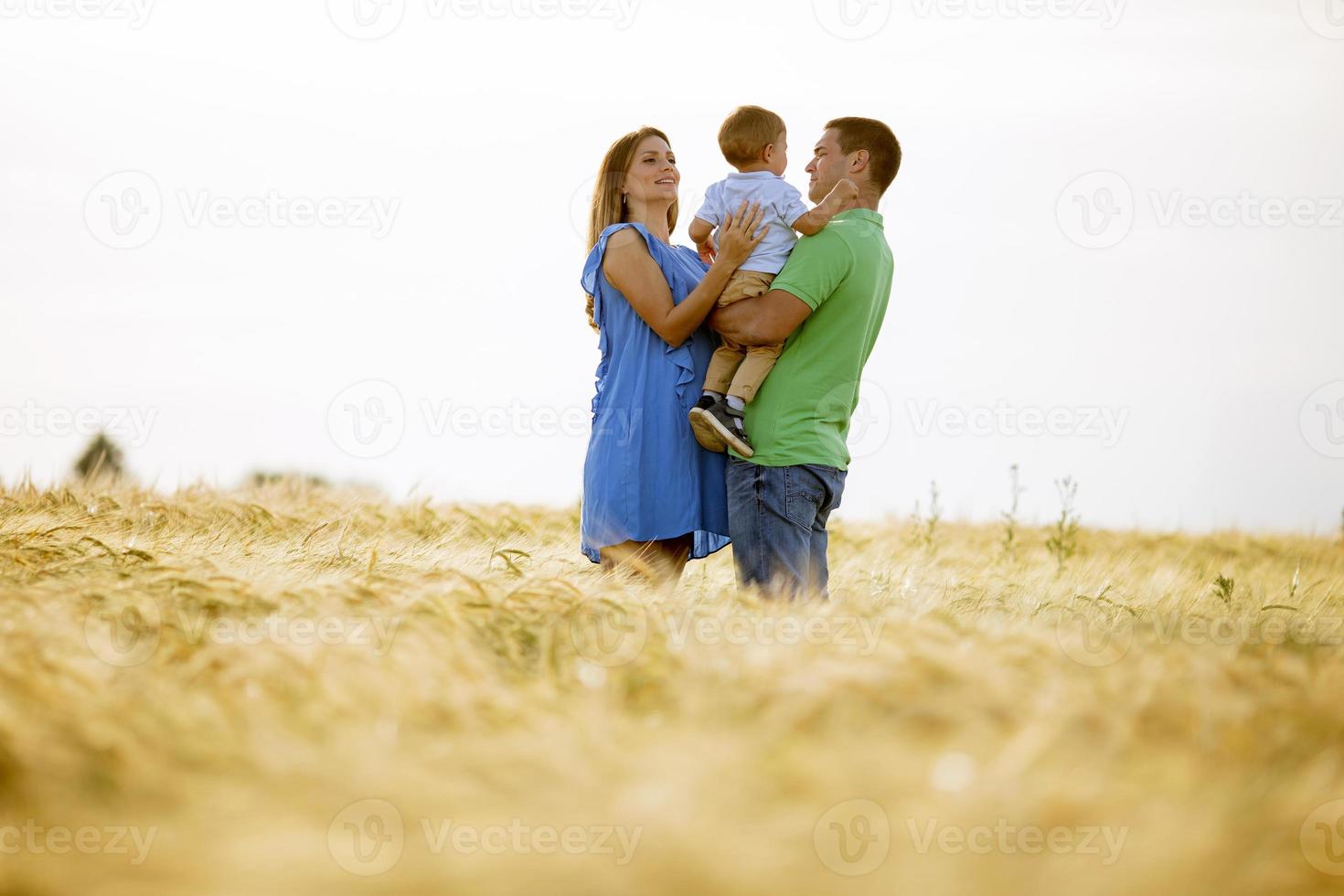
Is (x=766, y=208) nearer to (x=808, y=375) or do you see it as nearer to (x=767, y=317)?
(x=767, y=317)

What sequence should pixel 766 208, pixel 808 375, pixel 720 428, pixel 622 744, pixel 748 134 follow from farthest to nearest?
pixel 748 134 → pixel 766 208 → pixel 808 375 → pixel 720 428 → pixel 622 744

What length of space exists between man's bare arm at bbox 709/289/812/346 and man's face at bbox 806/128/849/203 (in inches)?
24.6

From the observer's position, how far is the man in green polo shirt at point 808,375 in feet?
14.1

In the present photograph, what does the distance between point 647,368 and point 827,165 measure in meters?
1.12

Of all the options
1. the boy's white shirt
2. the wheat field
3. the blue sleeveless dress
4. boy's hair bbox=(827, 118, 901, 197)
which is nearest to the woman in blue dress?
the blue sleeveless dress

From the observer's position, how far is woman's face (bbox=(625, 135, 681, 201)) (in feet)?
15.6

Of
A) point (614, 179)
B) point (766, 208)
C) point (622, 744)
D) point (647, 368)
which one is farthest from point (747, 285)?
point (622, 744)

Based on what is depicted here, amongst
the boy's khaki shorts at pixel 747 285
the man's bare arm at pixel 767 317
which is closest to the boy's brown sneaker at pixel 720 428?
the man's bare arm at pixel 767 317

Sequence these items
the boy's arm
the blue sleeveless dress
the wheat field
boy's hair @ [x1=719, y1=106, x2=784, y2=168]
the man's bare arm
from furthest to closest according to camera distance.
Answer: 1. boy's hair @ [x1=719, y1=106, x2=784, y2=168]
2. the blue sleeveless dress
3. the boy's arm
4. the man's bare arm
5. the wheat field

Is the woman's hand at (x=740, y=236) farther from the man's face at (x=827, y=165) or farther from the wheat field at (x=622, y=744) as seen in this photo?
the wheat field at (x=622, y=744)

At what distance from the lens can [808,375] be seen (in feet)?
14.5

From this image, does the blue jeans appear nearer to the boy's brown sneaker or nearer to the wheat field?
the boy's brown sneaker

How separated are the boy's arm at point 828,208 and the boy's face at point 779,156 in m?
0.31

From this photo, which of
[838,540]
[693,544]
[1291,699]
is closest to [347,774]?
[1291,699]
